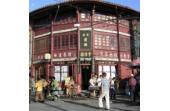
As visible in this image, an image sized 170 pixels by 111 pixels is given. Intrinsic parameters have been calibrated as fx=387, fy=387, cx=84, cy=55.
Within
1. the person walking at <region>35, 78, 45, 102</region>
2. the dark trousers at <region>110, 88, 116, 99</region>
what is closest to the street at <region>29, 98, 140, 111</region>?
the person walking at <region>35, 78, 45, 102</region>

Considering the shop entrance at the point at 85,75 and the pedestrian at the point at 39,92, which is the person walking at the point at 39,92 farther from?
the shop entrance at the point at 85,75

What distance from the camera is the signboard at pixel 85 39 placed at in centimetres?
2323

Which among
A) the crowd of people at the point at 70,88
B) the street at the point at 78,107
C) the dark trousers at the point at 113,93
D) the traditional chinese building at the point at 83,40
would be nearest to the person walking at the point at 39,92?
the crowd of people at the point at 70,88

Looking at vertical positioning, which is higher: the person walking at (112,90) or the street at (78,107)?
the person walking at (112,90)

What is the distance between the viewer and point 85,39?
23266 millimetres

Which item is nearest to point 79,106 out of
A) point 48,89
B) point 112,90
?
point 112,90

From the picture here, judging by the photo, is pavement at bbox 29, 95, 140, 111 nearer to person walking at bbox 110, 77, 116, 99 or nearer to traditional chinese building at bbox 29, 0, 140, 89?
person walking at bbox 110, 77, 116, 99

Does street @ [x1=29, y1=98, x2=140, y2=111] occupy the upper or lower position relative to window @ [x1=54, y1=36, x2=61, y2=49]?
lower

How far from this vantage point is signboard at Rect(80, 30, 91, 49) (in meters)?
23.2

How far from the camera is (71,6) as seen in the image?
23859 millimetres

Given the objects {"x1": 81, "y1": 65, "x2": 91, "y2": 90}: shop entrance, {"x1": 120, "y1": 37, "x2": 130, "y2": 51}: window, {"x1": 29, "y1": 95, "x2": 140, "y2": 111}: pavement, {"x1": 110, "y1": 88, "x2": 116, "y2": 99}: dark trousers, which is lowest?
{"x1": 29, "y1": 95, "x2": 140, "y2": 111}: pavement

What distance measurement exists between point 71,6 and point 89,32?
205 centimetres
